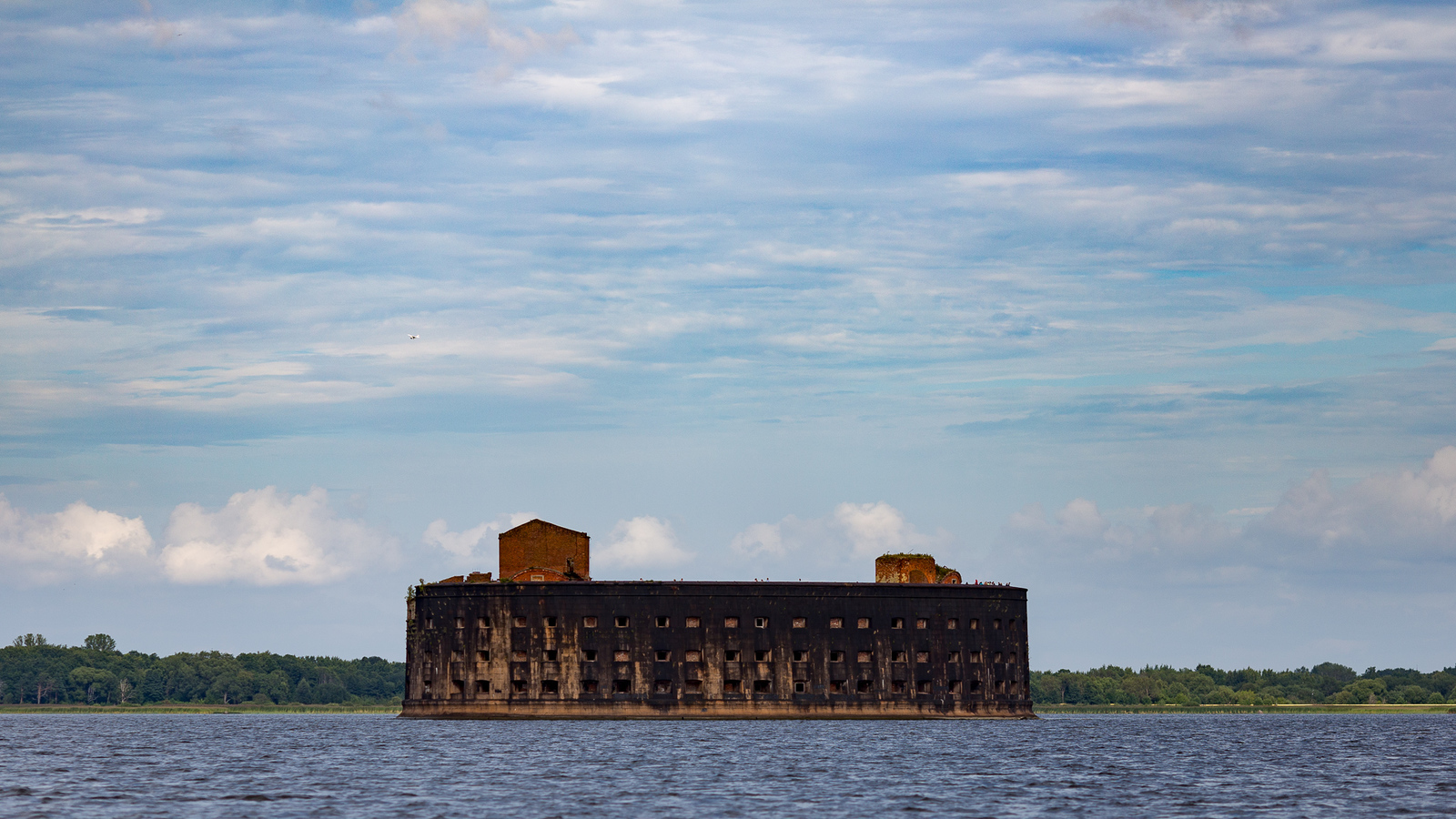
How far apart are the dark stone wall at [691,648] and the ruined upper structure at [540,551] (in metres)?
3.58

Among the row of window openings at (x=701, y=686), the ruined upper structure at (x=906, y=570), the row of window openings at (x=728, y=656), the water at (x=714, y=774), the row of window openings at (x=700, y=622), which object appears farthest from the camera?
the ruined upper structure at (x=906, y=570)

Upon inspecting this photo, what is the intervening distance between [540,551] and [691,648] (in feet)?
38.6

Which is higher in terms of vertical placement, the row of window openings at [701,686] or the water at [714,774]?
the row of window openings at [701,686]

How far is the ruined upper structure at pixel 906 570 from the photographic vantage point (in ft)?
339

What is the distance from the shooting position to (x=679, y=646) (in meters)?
95.8

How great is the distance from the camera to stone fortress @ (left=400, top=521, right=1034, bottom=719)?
95188 millimetres

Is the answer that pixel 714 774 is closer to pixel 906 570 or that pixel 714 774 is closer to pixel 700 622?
pixel 700 622

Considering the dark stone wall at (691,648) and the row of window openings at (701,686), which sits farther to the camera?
the dark stone wall at (691,648)

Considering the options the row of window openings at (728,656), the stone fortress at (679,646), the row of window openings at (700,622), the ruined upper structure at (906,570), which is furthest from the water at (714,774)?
the ruined upper structure at (906,570)

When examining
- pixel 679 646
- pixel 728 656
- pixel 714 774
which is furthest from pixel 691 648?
pixel 714 774

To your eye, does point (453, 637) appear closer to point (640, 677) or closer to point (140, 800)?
point (640, 677)

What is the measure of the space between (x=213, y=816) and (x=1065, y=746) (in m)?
49.4

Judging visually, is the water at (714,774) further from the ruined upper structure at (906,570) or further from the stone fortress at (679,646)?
the ruined upper structure at (906,570)

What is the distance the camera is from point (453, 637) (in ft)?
321
